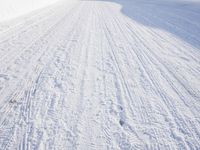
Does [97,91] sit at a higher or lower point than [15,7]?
higher

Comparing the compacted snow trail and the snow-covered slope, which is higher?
the compacted snow trail

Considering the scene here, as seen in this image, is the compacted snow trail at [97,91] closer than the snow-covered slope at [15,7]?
Yes

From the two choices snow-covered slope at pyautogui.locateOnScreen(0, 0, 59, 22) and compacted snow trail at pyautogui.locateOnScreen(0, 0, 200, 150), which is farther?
snow-covered slope at pyautogui.locateOnScreen(0, 0, 59, 22)

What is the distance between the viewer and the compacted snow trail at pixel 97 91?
349 centimetres

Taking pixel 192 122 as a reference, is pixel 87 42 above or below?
below

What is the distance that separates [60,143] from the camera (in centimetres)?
330

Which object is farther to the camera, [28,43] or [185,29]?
[185,29]

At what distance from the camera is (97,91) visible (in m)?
4.77

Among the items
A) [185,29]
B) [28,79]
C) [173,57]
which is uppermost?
[28,79]

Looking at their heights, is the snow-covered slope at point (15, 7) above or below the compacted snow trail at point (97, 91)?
below

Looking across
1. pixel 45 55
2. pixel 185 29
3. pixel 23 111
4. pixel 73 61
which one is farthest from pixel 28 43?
pixel 185 29

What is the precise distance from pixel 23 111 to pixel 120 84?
1.91 m

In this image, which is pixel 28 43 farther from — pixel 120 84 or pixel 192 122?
pixel 192 122

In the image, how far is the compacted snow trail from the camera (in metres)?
3.49
